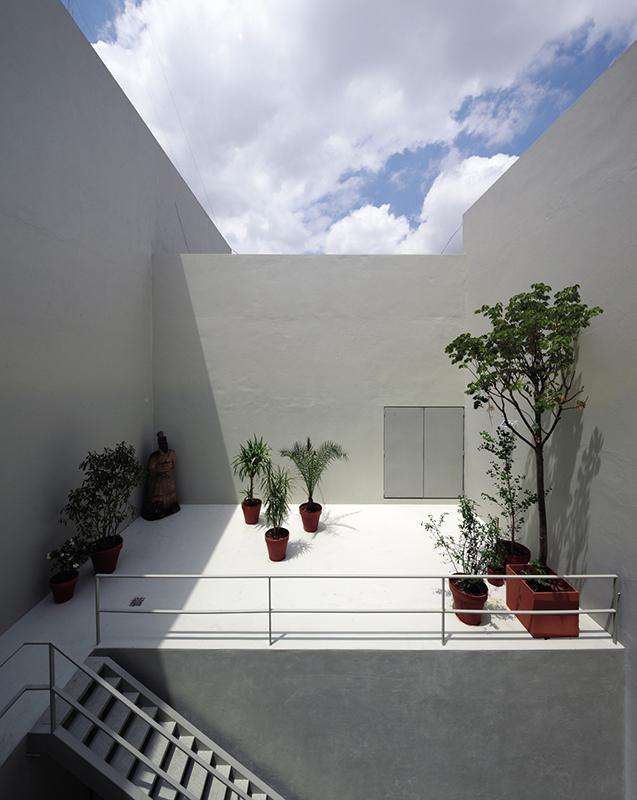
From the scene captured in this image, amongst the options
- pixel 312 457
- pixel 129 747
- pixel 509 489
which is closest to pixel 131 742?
pixel 129 747

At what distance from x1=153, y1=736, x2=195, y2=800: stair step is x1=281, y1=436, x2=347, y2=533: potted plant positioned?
10.5 ft

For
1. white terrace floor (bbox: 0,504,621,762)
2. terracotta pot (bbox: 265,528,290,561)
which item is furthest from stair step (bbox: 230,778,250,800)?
terracotta pot (bbox: 265,528,290,561)

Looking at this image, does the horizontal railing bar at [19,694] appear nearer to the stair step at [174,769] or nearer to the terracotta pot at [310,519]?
the stair step at [174,769]

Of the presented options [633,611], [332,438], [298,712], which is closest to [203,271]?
[332,438]

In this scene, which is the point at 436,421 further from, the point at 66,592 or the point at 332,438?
the point at 66,592

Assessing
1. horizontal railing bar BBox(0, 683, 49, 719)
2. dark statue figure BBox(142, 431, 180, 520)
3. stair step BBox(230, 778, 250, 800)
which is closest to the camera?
horizontal railing bar BBox(0, 683, 49, 719)

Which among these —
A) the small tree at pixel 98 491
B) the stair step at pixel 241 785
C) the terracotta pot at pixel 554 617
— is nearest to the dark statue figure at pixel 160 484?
the small tree at pixel 98 491

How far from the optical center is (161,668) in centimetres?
359

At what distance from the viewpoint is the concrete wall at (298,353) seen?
7.32 metres

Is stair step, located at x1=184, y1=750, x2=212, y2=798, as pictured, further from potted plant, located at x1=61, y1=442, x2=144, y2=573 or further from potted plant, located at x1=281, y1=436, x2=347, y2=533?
→ potted plant, located at x1=281, y1=436, x2=347, y2=533

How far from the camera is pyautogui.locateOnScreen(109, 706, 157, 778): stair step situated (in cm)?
294

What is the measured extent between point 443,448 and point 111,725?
6441mm

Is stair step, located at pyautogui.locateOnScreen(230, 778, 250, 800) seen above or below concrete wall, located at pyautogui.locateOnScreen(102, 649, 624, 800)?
below

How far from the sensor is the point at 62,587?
14.1ft
